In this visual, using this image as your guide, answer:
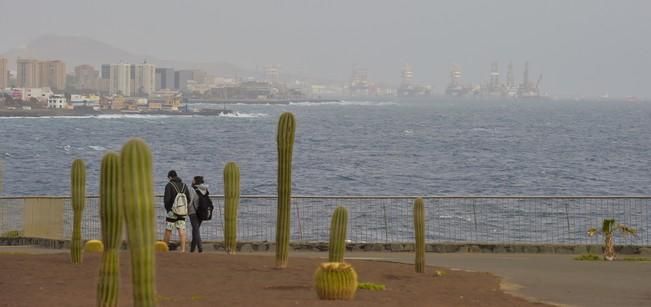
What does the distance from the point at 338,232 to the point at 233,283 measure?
1.81m

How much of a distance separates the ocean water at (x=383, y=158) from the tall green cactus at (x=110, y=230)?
5516cm

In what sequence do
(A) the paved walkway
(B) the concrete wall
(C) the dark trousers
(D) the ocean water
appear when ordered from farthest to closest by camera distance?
(D) the ocean water, (B) the concrete wall, (C) the dark trousers, (A) the paved walkway

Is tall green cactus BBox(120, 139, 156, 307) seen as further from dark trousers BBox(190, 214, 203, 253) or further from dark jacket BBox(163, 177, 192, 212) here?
dark trousers BBox(190, 214, 203, 253)

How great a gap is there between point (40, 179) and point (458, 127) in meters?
102

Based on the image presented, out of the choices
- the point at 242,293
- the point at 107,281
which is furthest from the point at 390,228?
the point at 107,281

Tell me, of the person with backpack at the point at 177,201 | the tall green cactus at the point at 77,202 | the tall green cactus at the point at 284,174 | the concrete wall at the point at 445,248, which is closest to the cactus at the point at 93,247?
the person with backpack at the point at 177,201

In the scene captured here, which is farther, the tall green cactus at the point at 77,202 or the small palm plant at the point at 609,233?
the small palm plant at the point at 609,233

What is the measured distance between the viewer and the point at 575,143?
137 meters

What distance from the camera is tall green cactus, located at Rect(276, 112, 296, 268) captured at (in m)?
21.4

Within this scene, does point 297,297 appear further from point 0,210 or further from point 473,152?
point 473,152

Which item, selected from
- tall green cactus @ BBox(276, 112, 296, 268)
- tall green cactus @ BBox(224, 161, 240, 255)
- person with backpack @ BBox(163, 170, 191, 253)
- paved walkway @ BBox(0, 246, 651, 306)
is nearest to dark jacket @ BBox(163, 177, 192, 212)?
person with backpack @ BBox(163, 170, 191, 253)

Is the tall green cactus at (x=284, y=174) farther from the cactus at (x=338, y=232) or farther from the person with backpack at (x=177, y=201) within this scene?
the person with backpack at (x=177, y=201)

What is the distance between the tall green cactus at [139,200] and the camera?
12859 millimetres

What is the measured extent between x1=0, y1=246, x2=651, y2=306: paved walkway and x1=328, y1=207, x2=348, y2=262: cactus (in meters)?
2.73
